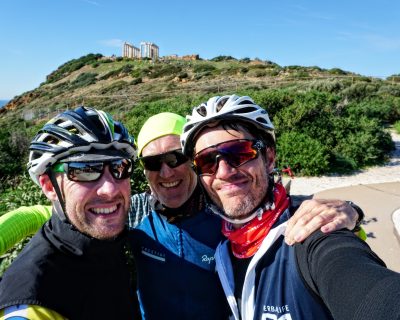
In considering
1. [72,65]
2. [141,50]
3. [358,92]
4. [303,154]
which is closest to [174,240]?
[303,154]

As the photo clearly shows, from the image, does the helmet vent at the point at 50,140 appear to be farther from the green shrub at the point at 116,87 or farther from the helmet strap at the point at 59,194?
the green shrub at the point at 116,87

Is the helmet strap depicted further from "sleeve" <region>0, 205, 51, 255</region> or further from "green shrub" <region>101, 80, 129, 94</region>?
"green shrub" <region>101, 80, 129, 94</region>

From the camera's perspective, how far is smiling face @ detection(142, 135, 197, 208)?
262 centimetres

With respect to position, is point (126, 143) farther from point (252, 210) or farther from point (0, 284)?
point (0, 284)

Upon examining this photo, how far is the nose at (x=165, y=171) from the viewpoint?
8.57 feet

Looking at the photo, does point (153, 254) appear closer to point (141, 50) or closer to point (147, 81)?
point (147, 81)

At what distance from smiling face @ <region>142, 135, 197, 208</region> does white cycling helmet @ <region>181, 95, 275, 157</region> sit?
50 centimetres

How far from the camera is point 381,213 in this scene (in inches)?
267

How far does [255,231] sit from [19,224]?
5.03 ft

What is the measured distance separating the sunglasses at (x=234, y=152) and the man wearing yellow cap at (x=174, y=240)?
520 millimetres

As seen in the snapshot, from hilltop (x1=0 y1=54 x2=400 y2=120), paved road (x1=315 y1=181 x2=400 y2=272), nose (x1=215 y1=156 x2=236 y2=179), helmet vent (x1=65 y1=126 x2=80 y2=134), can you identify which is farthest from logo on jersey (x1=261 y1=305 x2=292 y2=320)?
hilltop (x1=0 y1=54 x2=400 y2=120)

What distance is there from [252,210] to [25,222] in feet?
5.00

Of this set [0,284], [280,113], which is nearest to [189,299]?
[0,284]

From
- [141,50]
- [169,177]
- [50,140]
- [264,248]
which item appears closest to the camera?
[264,248]
